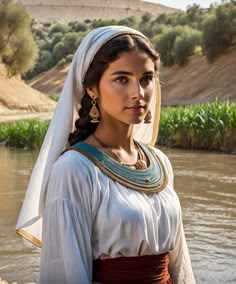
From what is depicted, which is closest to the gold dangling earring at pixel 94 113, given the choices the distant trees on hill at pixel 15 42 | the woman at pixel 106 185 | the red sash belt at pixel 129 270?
the woman at pixel 106 185

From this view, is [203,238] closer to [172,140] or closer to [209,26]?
[172,140]

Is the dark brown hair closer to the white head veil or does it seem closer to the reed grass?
the white head veil

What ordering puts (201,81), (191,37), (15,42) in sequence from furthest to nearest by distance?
(191,37), (15,42), (201,81)

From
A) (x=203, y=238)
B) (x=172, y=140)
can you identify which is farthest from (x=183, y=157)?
(x=203, y=238)

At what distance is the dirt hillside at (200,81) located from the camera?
43.5m

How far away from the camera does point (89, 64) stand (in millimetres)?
2242

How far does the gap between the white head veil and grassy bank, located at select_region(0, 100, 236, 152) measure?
712 inches

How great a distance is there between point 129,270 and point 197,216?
8043 mm

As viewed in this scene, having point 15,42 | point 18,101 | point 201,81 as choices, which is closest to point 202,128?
point 18,101

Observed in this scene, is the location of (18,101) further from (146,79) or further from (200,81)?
(146,79)

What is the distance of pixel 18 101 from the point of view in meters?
42.7

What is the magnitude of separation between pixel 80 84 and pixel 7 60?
153 ft

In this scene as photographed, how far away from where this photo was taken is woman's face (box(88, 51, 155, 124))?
2.21 m

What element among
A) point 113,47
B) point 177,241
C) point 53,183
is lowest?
point 177,241
